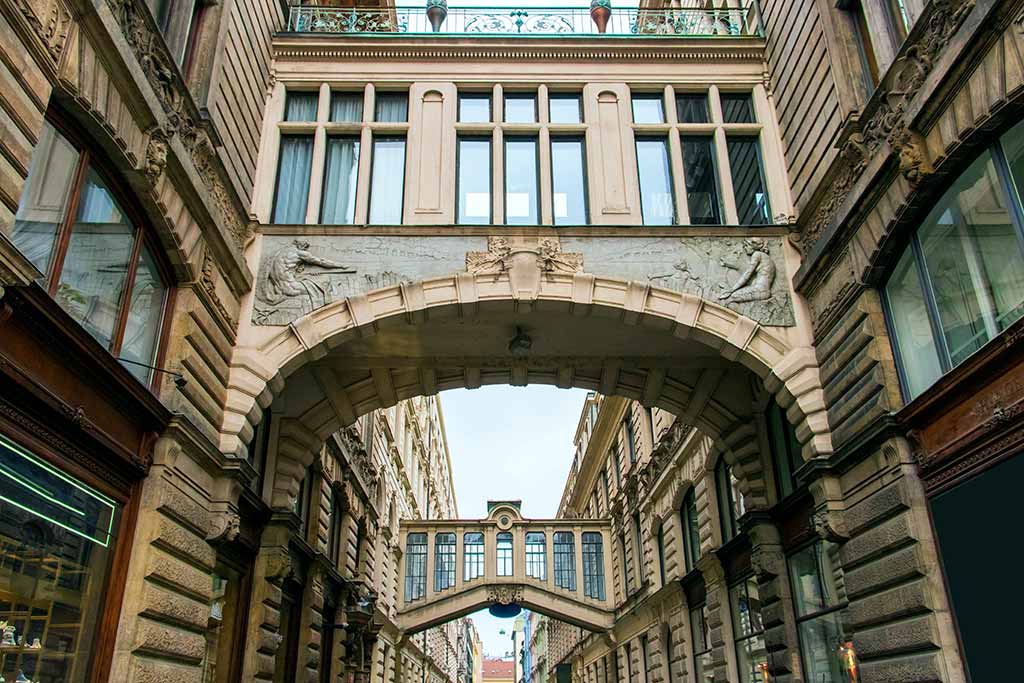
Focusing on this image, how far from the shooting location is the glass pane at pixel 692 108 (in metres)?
16.3

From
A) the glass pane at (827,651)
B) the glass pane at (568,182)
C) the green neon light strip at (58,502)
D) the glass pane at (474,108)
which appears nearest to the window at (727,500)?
the glass pane at (827,651)

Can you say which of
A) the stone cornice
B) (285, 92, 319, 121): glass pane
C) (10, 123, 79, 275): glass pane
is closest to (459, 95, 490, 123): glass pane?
the stone cornice

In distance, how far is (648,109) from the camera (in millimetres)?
16375

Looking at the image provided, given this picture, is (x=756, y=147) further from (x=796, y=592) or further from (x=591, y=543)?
(x=591, y=543)

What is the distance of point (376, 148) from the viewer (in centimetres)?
1584

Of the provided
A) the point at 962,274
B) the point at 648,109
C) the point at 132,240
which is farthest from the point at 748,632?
the point at 132,240

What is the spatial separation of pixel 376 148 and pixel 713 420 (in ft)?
30.4

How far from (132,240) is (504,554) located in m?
32.3

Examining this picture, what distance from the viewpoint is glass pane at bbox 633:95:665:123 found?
1623 centimetres

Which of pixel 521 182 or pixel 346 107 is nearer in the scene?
pixel 521 182

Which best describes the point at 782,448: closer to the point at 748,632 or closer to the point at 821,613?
the point at 821,613

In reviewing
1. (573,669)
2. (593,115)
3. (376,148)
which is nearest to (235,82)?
(376,148)

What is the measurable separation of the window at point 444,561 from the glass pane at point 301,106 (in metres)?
27.0

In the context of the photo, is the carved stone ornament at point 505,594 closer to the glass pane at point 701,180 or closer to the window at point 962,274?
the glass pane at point 701,180
